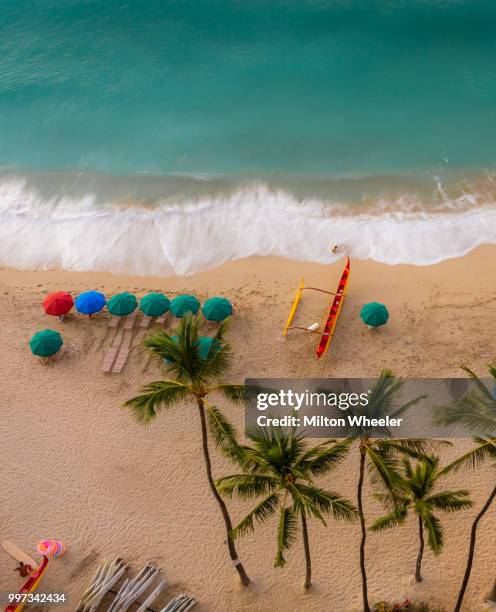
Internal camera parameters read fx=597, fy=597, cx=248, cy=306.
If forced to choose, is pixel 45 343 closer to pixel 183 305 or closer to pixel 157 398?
pixel 183 305

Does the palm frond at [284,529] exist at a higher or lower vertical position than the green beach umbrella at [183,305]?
lower

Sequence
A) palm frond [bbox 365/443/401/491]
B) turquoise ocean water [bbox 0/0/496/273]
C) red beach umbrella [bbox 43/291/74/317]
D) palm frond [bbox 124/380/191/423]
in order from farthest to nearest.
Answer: turquoise ocean water [bbox 0/0/496/273] → red beach umbrella [bbox 43/291/74/317] → palm frond [bbox 124/380/191/423] → palm frond [bbox 365/443/401/491]

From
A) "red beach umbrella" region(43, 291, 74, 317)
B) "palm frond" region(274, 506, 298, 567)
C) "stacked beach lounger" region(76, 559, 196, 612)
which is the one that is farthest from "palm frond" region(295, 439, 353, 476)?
"red beach umbrella" region(43, 291, 74, 317)

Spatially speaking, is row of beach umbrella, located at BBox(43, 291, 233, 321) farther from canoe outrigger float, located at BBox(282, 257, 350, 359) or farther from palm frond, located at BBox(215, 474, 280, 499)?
palm frond, located at BBox(215, 474, 280, 499)

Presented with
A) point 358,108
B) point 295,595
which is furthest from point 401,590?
point 358,108

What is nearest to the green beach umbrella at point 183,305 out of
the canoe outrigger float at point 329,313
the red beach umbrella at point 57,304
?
the canoe outrigger float at point 329,313

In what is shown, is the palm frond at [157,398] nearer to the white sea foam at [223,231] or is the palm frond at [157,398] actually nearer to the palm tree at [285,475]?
the palm tree at [285,475]
